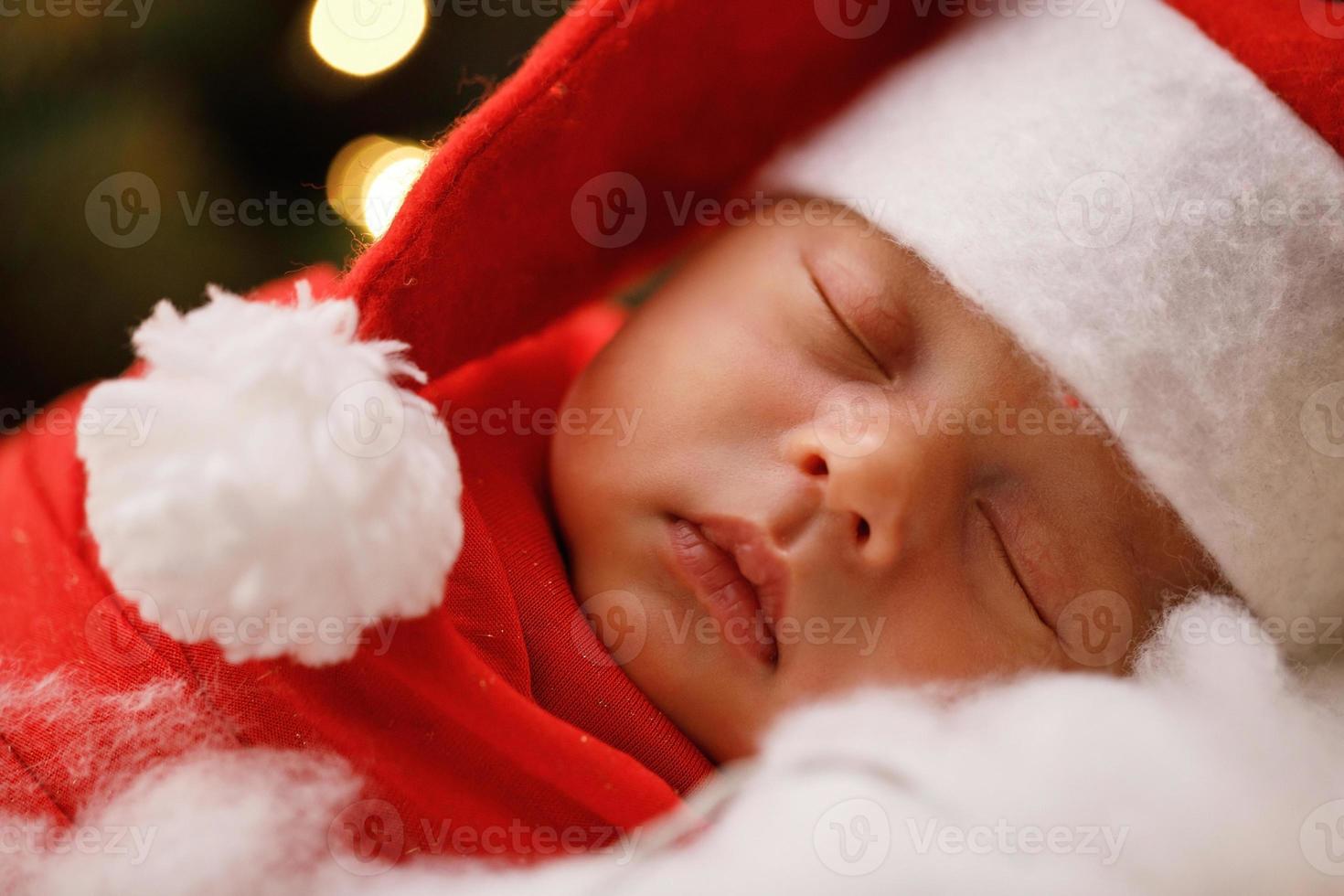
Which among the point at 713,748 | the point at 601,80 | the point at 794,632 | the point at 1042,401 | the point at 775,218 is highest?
the point at 601,80

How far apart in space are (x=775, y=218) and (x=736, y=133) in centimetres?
11

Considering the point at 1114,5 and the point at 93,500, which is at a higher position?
the point at 1114,5

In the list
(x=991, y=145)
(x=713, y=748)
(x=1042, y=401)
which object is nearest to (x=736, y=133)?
(x=991, y=145)

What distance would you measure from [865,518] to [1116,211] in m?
0.28

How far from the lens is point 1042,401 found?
705 mm

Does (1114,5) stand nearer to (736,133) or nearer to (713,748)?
(736,133)

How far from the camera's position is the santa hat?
68 cm

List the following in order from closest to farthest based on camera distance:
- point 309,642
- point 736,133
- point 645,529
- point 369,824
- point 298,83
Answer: point 309,642 < point 369,824 < point 645,529 < point 736,133 < point 298,83

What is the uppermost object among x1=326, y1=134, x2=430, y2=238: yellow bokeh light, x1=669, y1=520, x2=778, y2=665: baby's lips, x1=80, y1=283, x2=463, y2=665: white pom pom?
x1=326, y1=134, x2=430, y2=238: yellow bokeh light

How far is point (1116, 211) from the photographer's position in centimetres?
69

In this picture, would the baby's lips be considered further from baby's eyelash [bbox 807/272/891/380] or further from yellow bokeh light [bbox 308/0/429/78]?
yellow bokeh light [bbox 308/0/429/78]

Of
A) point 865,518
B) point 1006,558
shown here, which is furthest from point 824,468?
point 1006,558

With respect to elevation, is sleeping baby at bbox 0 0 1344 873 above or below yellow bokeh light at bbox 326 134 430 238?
below

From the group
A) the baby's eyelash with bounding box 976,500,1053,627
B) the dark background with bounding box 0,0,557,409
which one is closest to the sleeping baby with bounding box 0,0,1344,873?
the baby's eyelash with bounding box 976,500,1053,627
